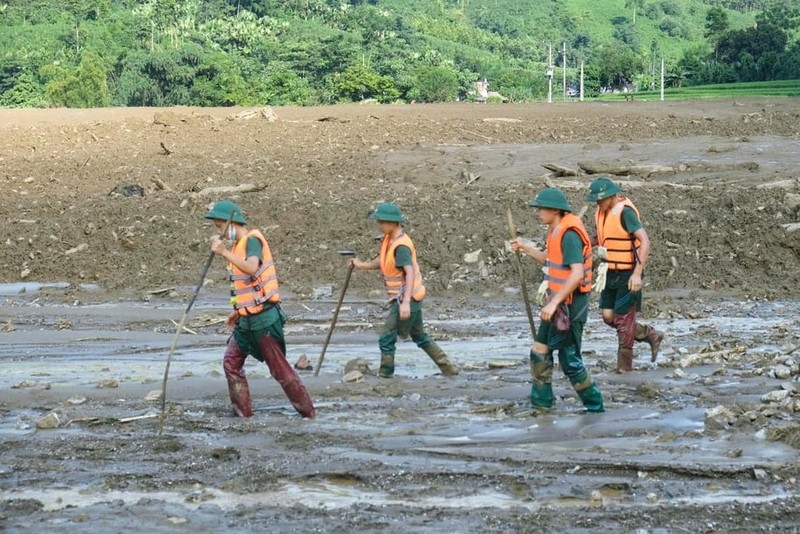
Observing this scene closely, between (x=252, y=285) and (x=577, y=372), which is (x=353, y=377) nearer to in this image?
(x=252, y=285)

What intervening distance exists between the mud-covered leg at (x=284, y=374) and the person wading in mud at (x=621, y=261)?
289 centimetres

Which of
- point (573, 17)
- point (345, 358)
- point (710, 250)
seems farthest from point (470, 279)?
point (573, 17)

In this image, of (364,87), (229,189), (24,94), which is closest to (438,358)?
(229,189)

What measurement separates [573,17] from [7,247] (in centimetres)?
11678

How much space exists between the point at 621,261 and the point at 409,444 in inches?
134

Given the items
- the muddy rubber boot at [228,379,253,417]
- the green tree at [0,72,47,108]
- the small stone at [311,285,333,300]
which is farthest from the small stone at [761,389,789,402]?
the green tree at [0,72,47,108]

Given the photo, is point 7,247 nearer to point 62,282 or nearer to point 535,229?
point 62,282

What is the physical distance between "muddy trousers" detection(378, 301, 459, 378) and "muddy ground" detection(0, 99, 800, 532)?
16 centimetres

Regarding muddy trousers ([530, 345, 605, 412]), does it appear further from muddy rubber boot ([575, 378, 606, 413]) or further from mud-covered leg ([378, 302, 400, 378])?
mud-covered leg ([378, 302, 400, 378])

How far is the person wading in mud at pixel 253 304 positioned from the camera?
9.26 m

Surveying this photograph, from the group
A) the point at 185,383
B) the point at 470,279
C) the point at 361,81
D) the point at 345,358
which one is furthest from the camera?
the point at 361,81

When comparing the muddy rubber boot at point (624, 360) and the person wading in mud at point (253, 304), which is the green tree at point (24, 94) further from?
the person wading in mud at point (253, 304)

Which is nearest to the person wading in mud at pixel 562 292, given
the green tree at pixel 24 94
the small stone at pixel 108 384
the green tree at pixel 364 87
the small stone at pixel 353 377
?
the small stone at pixel 353 377

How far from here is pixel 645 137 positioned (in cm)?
3050
